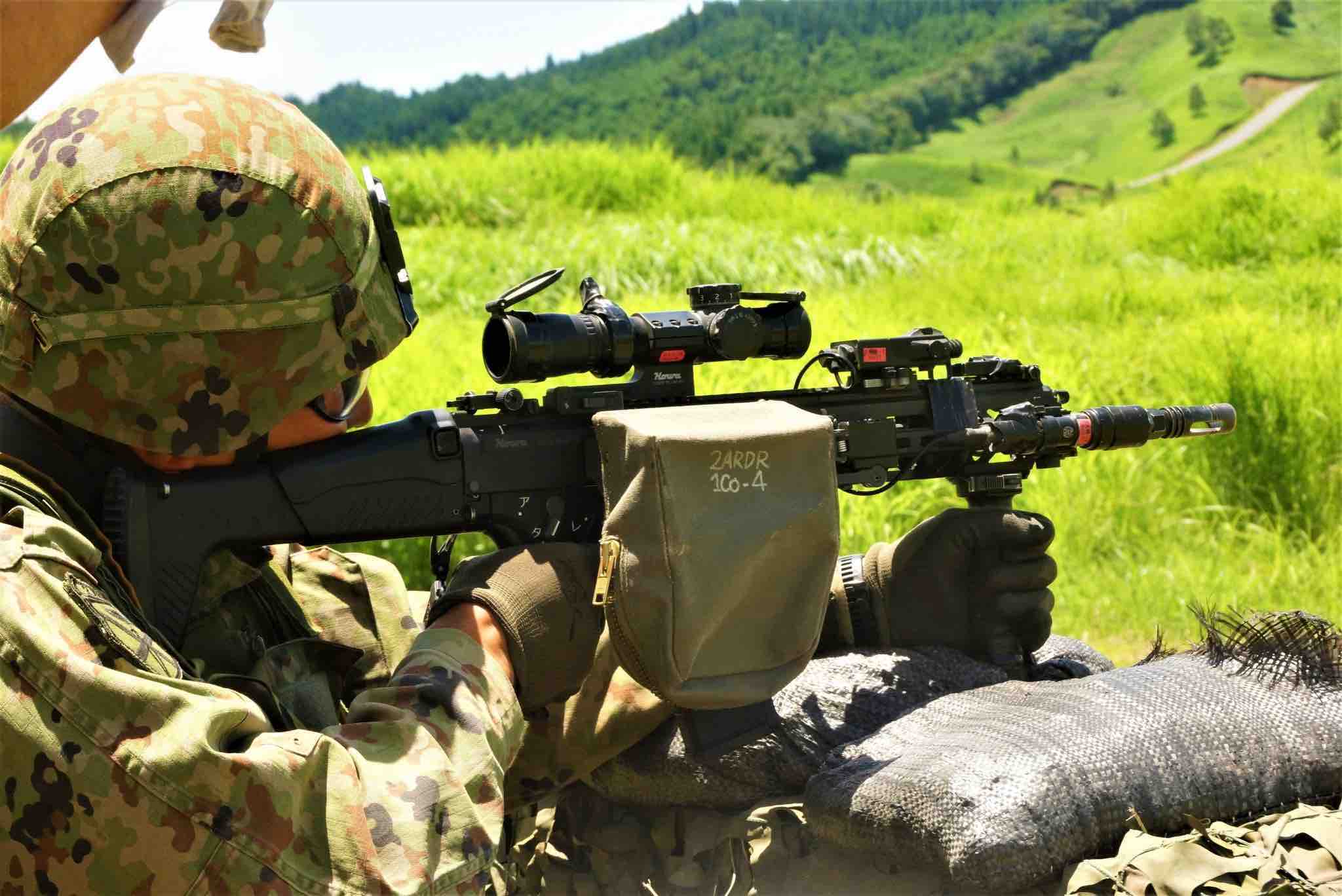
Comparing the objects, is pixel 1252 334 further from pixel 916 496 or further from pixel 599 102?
pixel 599 102

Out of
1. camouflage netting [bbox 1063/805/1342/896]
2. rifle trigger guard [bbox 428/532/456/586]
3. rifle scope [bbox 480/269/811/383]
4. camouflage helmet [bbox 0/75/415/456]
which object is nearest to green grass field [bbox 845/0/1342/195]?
rifle scope [bbox 480/269/811/383]

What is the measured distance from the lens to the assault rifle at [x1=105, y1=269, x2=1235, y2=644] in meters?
2.45

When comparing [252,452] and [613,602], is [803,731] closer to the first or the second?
[613,602]

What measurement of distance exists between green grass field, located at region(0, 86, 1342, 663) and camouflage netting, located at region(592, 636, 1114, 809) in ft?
2.83

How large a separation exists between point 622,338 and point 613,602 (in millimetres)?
596

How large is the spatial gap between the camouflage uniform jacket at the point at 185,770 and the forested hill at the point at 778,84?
21255 mm

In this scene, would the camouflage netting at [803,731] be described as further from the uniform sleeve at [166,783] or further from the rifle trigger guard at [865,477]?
the uniform sleeve at [166,783]

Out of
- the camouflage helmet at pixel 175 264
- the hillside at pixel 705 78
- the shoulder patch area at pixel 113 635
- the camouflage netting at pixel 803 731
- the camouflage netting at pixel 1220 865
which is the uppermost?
the camouflage helmet at pixel 175 264

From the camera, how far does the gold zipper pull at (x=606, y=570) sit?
2492 mm

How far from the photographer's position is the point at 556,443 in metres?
2.79

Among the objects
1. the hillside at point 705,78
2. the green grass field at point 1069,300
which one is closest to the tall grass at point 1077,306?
the green grass field at point 1069,300

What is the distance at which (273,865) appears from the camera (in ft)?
6.31

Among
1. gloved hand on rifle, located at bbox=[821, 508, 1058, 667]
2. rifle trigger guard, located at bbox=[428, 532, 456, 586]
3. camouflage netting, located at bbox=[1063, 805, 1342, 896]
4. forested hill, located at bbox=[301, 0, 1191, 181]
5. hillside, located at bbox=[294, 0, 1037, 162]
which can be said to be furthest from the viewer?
hillside, located at bbox=[294, 0, 1037, 162]

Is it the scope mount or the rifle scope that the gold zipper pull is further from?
the scope mount
